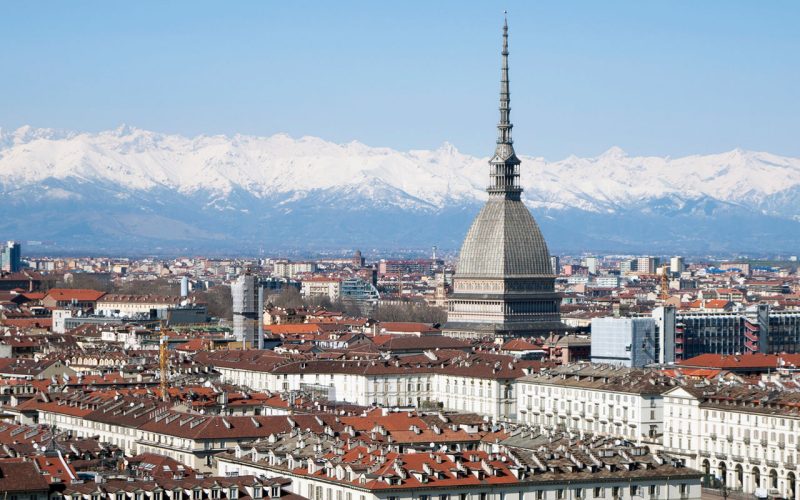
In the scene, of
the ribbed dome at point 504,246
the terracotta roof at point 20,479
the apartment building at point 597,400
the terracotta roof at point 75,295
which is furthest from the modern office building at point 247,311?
the terracotta roof at point 20,479

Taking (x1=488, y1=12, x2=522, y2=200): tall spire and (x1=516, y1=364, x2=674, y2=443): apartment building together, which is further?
(x1=488, y1=12, x2=522, y2=200): tall spire

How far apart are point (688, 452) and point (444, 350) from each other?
38.5 meters

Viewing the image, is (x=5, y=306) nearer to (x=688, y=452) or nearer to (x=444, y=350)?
(x=444, y=350)

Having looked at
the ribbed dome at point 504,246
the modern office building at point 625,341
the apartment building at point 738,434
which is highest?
the ribbed dome at point 504,246

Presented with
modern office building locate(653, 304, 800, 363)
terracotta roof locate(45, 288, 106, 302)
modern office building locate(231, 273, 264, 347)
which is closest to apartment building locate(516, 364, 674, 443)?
modern office building locate(653, 304, 800, 363)

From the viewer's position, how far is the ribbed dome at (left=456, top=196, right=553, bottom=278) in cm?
15325

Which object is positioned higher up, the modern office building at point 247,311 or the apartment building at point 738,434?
the modern office building at point 247,311

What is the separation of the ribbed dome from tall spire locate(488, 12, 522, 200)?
2.84ft

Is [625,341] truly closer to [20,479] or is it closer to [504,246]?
[504,246]

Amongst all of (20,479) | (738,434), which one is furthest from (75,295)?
(20,479)

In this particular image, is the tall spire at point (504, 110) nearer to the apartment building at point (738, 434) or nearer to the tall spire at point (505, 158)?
the tall spire at point (505, 158)

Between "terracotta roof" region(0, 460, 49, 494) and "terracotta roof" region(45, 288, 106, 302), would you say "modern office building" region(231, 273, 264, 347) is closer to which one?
"terracotta roof" region(45, 288, 106, 302)

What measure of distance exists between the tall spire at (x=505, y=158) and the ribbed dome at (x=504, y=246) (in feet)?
2.84

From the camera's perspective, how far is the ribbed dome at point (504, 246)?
153m
